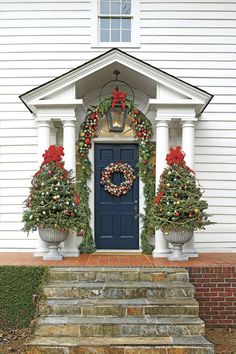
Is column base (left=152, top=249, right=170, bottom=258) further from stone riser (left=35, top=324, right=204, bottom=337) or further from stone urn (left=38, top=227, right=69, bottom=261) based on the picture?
stone riser (left=35, top=324, right=204, bottom=337)

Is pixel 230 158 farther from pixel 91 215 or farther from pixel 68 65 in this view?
pixel 68 65

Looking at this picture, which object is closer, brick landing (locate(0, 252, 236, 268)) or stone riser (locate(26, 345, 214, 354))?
stone riser (locate(26, 345, 214, 354))

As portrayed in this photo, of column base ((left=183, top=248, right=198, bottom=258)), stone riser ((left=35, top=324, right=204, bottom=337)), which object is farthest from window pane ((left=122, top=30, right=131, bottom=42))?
stone riser ((left=35, top=324, right=204, bottom=337))

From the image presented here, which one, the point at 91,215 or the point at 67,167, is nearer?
the point at 67,167

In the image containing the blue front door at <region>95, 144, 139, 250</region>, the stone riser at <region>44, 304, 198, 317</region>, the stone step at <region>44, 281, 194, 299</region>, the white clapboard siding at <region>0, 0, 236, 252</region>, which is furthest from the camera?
the white clapboard siding at <region>0, 0, 236, 252</region>

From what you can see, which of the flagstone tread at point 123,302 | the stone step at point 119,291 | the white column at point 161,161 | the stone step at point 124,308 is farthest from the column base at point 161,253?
the stone step at point 124,308

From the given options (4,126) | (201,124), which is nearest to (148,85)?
(201,124)

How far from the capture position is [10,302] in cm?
561

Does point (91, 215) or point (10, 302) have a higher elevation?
point (91, 215)

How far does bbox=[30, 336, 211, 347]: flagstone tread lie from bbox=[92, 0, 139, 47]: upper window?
18.8 feet

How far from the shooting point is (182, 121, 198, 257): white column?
21.5ft

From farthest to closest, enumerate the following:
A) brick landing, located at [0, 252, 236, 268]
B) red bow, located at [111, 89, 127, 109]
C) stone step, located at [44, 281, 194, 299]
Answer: red bow, located at [111, 89, 127, 109], brick landing, located at [0, 252, 236, 268], stone step, located at [44, 281, 194, 299]

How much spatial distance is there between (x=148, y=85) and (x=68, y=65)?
1796 millimetres

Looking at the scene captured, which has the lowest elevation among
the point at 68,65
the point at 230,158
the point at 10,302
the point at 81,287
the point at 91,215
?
the point at 10,302
